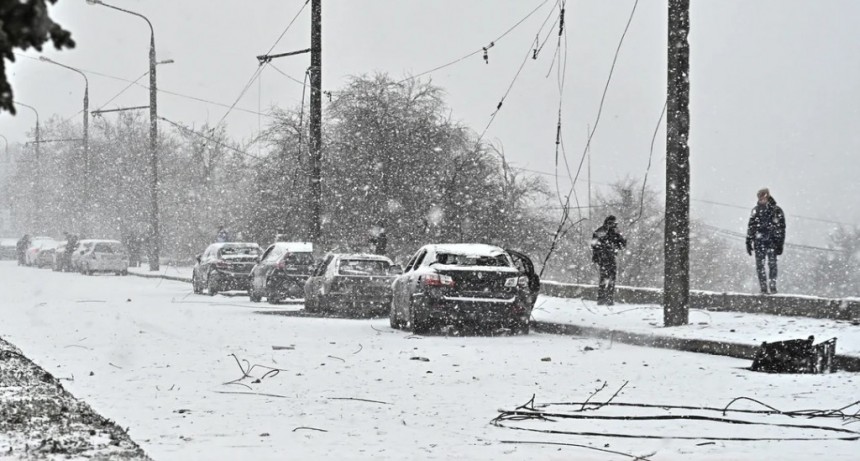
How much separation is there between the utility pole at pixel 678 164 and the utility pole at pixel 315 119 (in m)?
11.3

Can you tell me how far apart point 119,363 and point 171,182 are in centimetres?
6653

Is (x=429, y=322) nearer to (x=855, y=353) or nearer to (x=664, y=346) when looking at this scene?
(x=664, y=346)

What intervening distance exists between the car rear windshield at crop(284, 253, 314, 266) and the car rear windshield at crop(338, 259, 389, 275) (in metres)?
4.42

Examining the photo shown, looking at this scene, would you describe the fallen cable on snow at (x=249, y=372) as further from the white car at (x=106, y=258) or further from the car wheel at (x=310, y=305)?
the white car at (x=106, y=258)

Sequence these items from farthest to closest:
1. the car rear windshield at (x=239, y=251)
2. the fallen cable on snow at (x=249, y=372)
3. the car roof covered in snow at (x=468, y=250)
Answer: the car rear windshield at (x=239, y=251) → the car roof covered in snow at (x=468, y=250) → the fallen cable on snow at (x=249, y=372)

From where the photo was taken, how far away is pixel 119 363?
38.1 ft

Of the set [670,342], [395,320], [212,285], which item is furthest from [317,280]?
[670,342]

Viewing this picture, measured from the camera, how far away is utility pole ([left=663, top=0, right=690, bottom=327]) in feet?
49.8

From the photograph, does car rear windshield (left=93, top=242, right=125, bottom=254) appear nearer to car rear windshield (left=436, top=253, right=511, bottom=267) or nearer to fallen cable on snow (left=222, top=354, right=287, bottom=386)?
car rear windshield (left=436, top=253, right=511, bottom=267)

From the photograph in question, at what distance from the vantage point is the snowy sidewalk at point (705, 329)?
1289 cm

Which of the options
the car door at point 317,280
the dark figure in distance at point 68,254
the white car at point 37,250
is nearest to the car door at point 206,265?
the car door at point 317,280

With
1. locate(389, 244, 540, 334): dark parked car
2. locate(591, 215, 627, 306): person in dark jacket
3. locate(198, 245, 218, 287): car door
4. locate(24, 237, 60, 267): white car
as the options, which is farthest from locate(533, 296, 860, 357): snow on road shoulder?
locate(24, 237, 60, 267): white car

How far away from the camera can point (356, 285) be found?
2052 cm

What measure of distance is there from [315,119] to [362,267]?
A: 544 cm
